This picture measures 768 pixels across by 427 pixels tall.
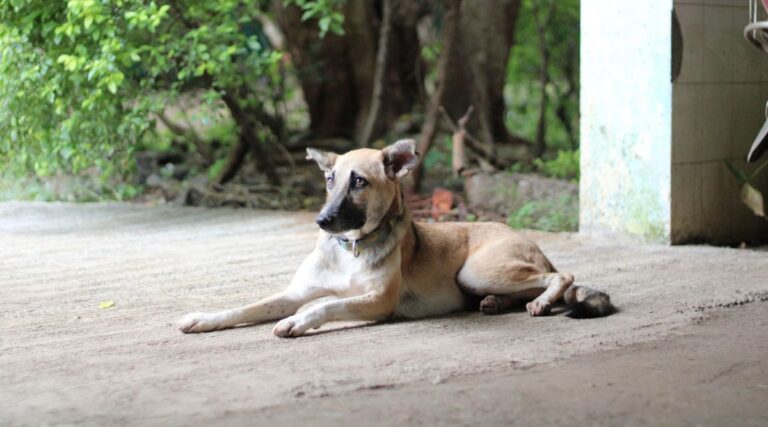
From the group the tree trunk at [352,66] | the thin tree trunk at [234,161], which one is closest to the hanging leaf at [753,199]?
the thin tree trunk at [234,161]

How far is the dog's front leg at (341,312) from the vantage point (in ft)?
17.0

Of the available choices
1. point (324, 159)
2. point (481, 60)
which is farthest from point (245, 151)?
point (324, 159)

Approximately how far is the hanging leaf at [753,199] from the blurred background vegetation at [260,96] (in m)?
1.63

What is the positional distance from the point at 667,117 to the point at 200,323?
168 inches

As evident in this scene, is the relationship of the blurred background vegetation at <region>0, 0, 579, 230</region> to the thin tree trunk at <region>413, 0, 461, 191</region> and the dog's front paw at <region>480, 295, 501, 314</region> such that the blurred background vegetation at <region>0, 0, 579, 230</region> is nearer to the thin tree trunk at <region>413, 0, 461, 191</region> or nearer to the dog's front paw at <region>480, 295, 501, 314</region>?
the thin tree trunk at <region>413, 0, 461, 191</region>

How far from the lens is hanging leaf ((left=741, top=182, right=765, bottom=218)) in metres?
8.16

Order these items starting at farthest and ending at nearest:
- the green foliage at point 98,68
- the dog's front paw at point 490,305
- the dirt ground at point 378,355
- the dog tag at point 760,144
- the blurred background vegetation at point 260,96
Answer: the blurred background vegetation at point 260,96 < the green foliage at point 98,68 < the dog tag at point 760,144 < the dog's front paw at point 490,305 < the dirt ground at point 378,355

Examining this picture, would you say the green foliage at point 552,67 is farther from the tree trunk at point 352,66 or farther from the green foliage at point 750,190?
the green foliage at point 750,190

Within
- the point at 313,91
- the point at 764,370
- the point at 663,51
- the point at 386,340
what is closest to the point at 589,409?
the point at 764,370

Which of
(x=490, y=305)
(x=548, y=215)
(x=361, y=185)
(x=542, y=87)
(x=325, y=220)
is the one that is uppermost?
(x=542, y=87)

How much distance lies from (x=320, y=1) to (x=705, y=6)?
3.74 metres

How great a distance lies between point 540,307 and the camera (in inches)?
219

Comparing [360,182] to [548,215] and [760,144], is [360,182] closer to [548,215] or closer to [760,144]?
[760,144]

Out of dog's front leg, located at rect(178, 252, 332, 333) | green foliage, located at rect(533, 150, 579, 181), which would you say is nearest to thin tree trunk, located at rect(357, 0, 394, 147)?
green foliage, located at rect(533, 150, 579, 181)
